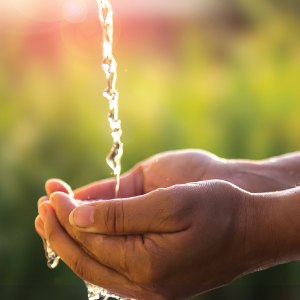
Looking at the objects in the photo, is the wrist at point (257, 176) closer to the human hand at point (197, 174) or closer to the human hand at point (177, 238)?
the human hand at point (197, 174)

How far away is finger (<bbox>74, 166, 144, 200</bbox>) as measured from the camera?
1.35m

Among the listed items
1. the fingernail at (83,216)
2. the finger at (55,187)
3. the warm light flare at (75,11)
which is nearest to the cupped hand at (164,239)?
the fingernail at (83,216)

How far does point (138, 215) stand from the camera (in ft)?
3.24

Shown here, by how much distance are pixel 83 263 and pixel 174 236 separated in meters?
0.18

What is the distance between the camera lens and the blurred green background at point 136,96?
2.02m

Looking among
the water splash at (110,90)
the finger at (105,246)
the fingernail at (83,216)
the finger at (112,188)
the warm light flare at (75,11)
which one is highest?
the warm light flare at (75,11)

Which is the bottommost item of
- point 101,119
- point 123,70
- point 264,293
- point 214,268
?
point 264,293

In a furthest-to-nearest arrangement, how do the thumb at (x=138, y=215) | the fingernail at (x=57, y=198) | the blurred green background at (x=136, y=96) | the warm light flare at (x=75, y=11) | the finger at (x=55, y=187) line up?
the warm light flare at (x=75, y=11)
the blurred green background at (x=136, y=96)
the finger at (x=55, y=187)
the fingernail at (x=57, y=198)
the thumb at (x=138, y=215)

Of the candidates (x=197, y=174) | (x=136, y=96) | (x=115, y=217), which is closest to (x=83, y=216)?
(x=115, y=217)

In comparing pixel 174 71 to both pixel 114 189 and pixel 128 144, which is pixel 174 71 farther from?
pixel 114 189

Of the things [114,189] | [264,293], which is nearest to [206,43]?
[264,293]

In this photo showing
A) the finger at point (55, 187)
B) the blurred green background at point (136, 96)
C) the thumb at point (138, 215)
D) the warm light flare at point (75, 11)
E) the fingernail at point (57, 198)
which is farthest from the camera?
the warm light flare at point (75, 11)

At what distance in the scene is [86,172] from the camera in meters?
2.14

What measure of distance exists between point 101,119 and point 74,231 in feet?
4.16
